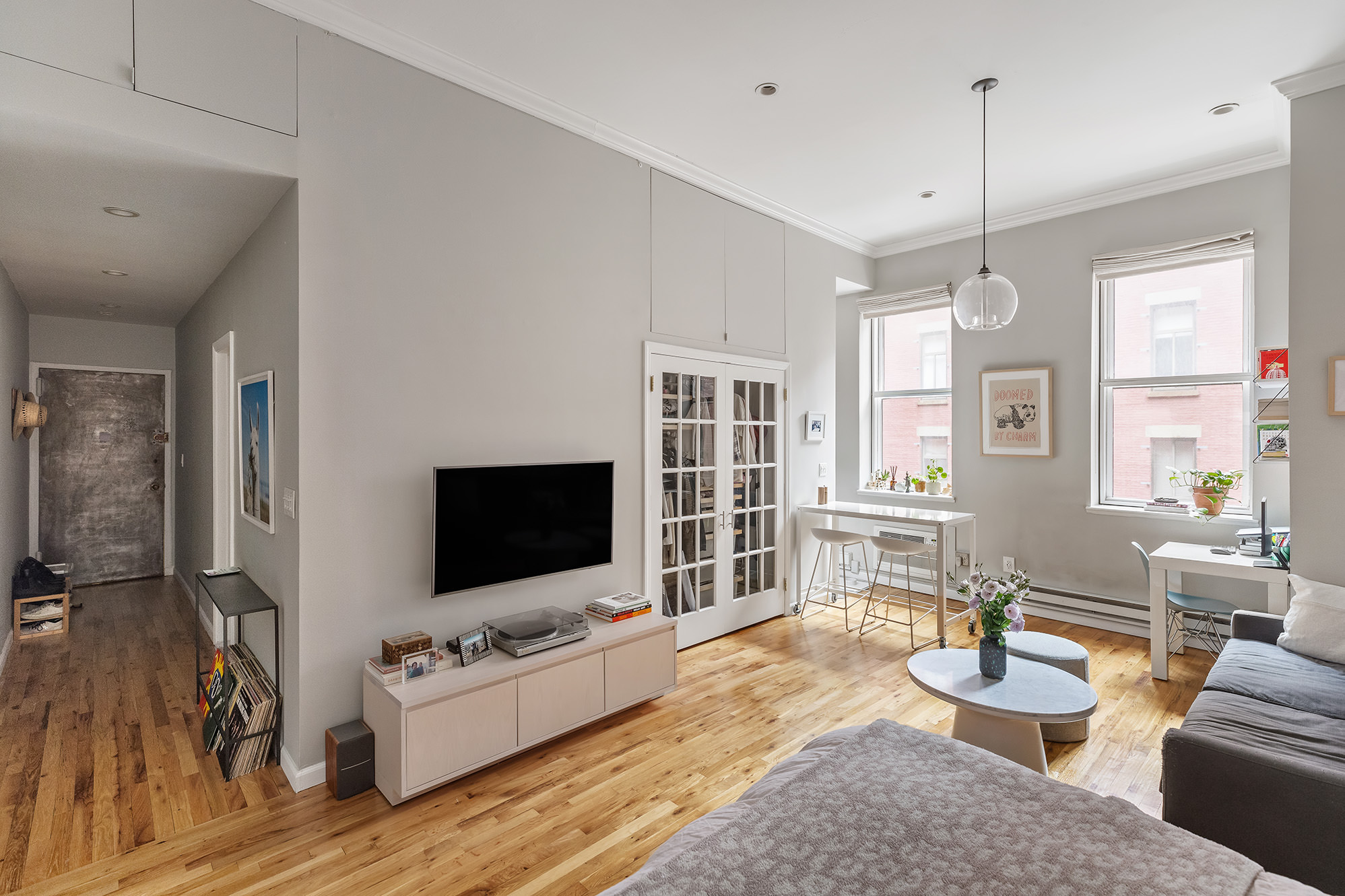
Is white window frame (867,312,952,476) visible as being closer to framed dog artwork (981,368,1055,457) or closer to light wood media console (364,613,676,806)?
framed dog artwork (981,368,1055,457)

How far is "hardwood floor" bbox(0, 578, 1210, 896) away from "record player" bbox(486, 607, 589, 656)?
1.56 ft

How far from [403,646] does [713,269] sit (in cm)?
289

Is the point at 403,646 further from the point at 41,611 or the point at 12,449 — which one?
the point at 12,449

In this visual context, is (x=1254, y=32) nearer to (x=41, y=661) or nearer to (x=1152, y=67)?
(x=1152, y=67)

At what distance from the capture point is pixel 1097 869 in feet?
4.15

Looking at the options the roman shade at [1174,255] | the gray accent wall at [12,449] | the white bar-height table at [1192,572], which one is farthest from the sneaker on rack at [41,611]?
the roman shade at [1174,255]

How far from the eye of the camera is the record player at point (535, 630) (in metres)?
2.79

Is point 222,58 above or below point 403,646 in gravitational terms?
above

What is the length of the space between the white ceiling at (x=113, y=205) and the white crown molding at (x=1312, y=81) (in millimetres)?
4477

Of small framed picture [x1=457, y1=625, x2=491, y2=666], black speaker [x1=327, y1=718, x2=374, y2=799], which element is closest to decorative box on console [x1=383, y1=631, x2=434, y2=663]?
small framed picture [x1=457, y1=625, x2=491, y2=666]

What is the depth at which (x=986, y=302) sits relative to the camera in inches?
120

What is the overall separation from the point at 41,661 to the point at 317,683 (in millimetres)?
2755

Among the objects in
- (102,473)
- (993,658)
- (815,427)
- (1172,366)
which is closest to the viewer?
(993,658)

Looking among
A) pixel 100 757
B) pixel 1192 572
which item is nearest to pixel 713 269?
pixel 1192 572
